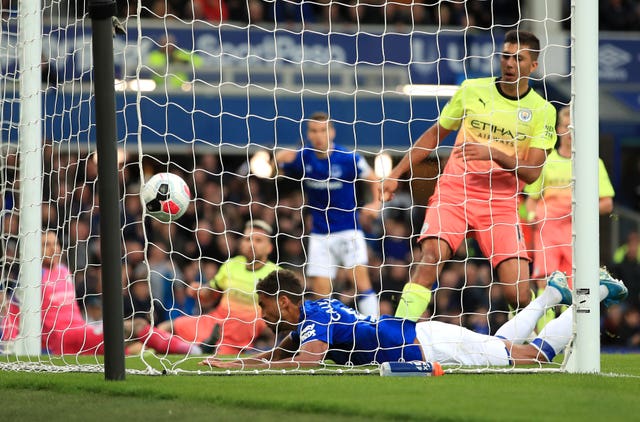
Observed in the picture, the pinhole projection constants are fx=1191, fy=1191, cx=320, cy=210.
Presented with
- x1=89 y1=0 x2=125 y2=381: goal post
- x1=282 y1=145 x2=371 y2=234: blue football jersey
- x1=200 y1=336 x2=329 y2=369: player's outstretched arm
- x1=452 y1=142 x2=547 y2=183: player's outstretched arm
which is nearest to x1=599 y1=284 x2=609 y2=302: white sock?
x1=452 y1=142 x2=547 y2=183: player's outstretched arm

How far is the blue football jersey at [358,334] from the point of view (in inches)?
277

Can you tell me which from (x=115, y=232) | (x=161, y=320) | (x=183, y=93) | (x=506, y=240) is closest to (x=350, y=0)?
(x=183, y=93)

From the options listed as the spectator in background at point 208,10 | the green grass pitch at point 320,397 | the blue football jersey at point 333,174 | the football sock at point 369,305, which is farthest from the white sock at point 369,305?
the spectator in background at point 208,10

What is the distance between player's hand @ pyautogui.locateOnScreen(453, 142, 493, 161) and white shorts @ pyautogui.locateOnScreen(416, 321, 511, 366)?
1560 mm

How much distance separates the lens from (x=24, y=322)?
8.91 meters

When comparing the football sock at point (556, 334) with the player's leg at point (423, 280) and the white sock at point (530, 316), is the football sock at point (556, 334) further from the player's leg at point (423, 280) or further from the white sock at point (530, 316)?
the player's leg at point (423, 280)

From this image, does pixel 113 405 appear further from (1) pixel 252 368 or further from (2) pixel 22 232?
(2) pixel 22 232

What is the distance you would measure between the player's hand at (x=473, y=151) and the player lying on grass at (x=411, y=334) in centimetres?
136

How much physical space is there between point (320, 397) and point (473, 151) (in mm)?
3705

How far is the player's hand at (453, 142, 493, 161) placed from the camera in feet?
27.4

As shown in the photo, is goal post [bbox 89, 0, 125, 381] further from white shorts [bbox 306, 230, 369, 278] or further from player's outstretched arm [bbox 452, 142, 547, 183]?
white shorts [bbox 306, 230, 369, 278]

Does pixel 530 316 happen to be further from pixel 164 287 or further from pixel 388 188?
pixel 164 287

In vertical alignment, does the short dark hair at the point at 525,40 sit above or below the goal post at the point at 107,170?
above

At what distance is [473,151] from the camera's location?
Result: 844cm
